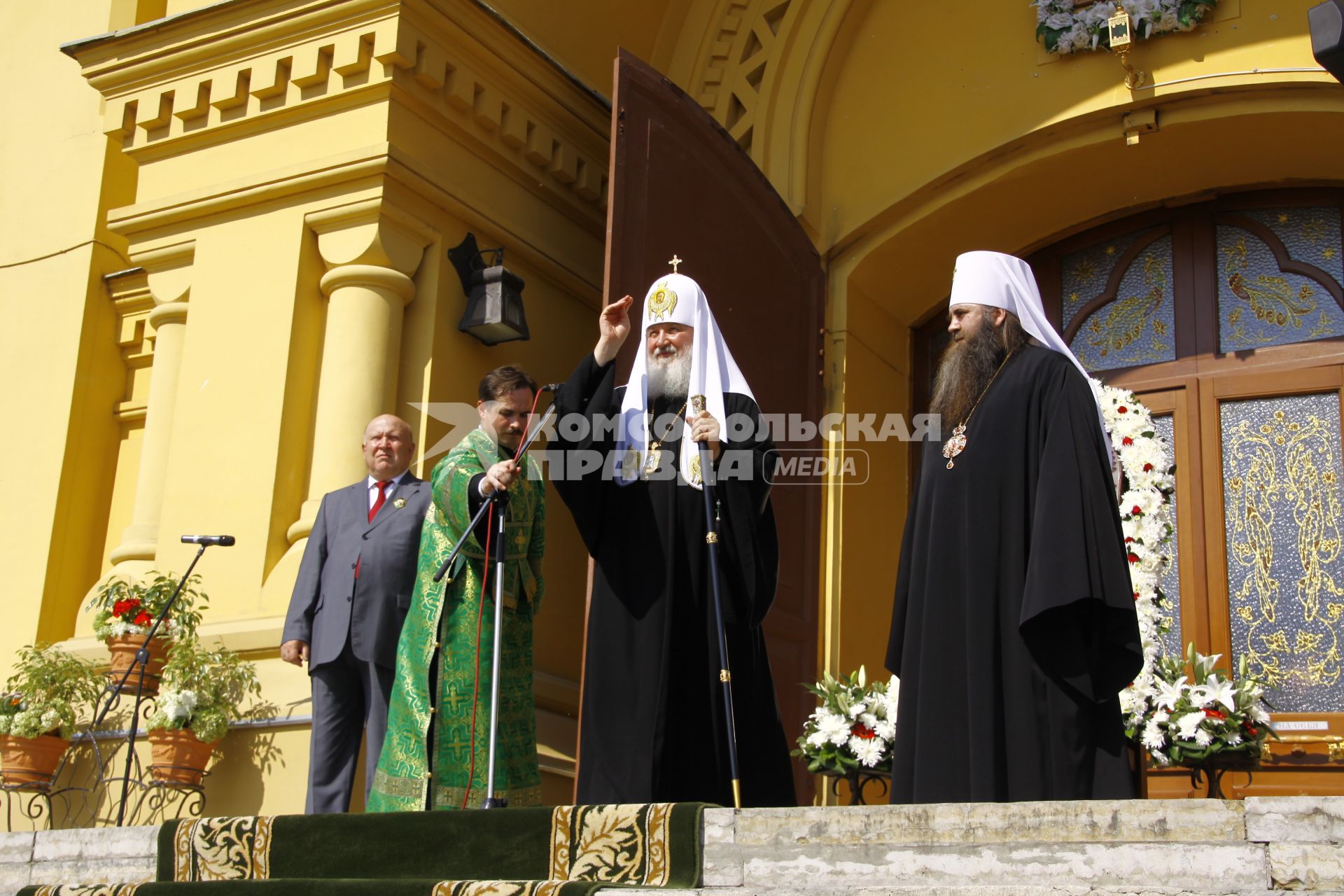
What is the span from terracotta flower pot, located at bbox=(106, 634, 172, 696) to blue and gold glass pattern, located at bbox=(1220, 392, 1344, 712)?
14.7 ft

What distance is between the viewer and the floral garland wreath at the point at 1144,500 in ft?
20.5

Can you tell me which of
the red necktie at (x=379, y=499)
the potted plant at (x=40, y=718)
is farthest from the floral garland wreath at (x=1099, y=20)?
the potted plant at (x=40, y=718)

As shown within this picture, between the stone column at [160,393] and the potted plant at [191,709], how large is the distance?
3.63ft

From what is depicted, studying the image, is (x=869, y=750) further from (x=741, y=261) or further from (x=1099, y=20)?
(x=1099, y=20)

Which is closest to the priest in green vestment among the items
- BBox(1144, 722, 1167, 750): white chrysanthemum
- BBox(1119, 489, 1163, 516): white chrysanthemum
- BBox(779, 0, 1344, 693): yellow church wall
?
BBox(1144, 722, 1167, 750): white chrysanthemum

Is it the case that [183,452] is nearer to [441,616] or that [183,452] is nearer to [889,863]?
[441,616]

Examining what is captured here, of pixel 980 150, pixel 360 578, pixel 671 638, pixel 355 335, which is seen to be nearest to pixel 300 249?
pixel 355 335

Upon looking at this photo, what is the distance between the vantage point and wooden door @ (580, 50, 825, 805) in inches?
267

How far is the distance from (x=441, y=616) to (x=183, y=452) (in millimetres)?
2205

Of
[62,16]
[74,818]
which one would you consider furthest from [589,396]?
[62,16]

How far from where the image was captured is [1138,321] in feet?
24.3

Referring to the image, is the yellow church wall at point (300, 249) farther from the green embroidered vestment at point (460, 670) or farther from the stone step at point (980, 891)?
the stone step at point (980, 891)

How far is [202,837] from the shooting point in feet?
13.8

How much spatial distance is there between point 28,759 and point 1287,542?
530 centimetres
